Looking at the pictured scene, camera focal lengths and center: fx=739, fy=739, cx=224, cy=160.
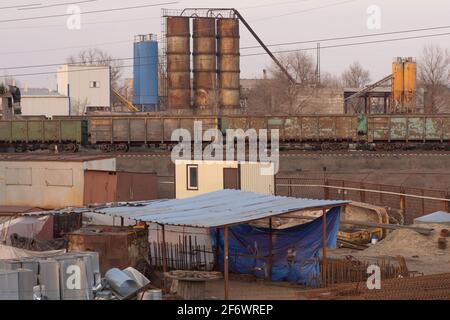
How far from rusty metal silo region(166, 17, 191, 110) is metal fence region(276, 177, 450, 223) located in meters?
28.6

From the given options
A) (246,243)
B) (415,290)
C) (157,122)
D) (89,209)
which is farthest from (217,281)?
(157,122)

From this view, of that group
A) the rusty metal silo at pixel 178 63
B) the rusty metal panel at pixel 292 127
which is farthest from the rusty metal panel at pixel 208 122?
the rusty metal silo at pixel 178 63

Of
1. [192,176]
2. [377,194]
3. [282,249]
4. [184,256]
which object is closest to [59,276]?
[184,256]

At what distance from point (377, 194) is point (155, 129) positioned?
20.5 m

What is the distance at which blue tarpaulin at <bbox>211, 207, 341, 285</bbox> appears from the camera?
1775 centimetres

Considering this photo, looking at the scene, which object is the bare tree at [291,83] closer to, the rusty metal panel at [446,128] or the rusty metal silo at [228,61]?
the rusty metal silo at [228,61]

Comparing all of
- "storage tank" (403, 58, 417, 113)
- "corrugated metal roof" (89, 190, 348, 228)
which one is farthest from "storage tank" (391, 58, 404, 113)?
"corrugated metal roof" (89, 190, 348, 228)

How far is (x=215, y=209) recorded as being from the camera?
58.3ft

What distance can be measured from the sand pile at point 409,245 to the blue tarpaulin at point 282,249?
293 centimetres

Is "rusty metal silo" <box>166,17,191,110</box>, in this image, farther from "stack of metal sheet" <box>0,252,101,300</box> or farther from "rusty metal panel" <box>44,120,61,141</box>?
"stack of metal sheet" <box>0,252,101,300</box>

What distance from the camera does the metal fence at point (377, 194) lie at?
26.3 meters

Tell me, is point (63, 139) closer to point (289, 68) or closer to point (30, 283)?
point (30, 283)

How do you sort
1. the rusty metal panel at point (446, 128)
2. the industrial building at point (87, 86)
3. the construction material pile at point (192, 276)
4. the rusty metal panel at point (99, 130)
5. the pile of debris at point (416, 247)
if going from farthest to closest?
the industrial building at point (87, 86) < the rusty metal panel at point (99, 130) < the rusty metal panel at point (446, 128) < the pile of debris at point (416, 247) < the construction material pile at point (192, 276)

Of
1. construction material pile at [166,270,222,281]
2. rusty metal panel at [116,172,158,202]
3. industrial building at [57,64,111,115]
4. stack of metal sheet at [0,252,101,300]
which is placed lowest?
construction material pile at [166,270,222,281]
